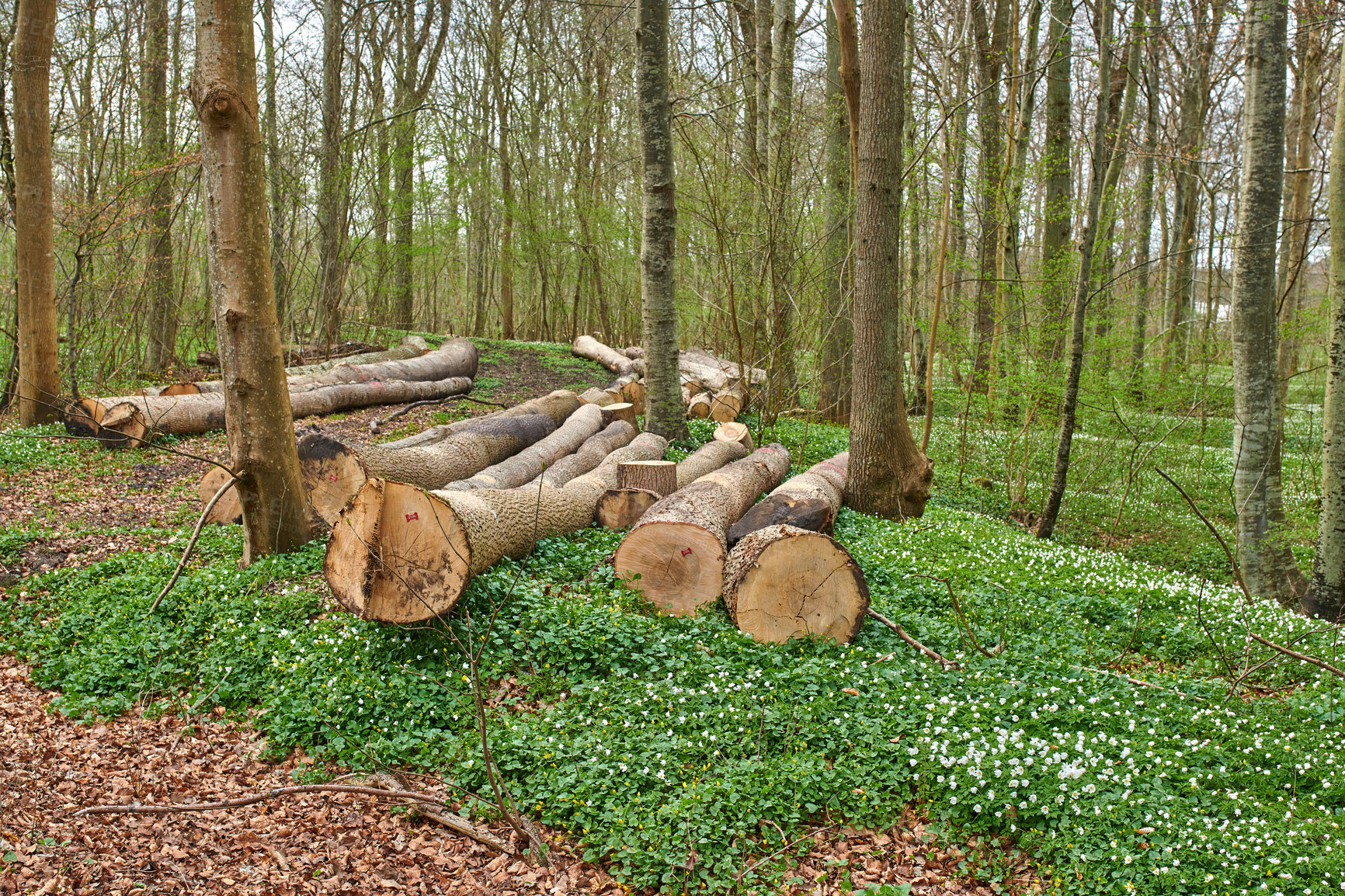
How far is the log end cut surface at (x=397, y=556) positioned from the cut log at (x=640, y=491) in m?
1.87

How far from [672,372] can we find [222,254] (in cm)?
514

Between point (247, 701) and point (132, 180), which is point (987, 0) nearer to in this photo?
point (132, 180)

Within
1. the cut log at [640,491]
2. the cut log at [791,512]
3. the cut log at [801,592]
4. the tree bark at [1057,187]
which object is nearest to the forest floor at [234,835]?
the cut log at [801,592]

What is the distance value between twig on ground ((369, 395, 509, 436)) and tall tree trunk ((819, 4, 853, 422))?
17.4ft

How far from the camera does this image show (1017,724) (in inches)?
146

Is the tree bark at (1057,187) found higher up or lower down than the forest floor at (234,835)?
higher up

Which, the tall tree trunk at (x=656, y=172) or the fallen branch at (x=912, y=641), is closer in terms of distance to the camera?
the fallen branch at (x=912, y=641)

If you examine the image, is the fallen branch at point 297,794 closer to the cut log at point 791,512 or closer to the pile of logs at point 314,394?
the pile of logs at point 314,394

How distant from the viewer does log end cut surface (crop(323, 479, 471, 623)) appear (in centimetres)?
430

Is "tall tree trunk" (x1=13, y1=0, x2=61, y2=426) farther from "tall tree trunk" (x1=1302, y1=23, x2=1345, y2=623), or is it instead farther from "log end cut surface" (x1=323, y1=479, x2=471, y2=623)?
"tall tree trunk" (x1=1302, y1=23, x2=1345, y2=623)

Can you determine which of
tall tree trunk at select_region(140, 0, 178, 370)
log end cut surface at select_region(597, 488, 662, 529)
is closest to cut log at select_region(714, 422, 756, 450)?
log end cut surface at select_region(597, 488, 662, 529)

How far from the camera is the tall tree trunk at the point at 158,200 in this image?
1177 centimetres

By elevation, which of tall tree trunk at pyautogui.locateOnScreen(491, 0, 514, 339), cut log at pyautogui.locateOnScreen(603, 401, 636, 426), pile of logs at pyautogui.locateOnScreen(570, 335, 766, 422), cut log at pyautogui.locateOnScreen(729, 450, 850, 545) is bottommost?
cut log at pyautogui.locateOnScreen(729, 450, 850, 545)

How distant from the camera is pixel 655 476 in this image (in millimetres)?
7023
